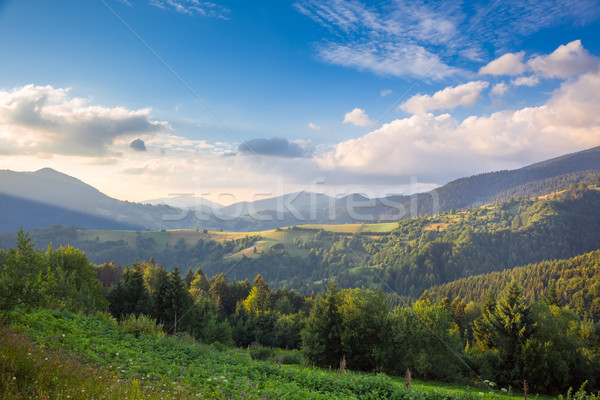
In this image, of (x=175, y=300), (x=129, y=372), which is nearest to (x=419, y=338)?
(x=129, y=372)

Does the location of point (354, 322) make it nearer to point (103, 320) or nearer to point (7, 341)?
point (103, 320)

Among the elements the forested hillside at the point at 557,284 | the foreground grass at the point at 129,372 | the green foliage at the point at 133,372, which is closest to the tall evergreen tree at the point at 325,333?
the green foliage at the point at 133,372

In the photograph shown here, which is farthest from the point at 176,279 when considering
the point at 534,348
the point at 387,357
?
the point at 534,348

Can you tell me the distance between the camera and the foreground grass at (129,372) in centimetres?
634

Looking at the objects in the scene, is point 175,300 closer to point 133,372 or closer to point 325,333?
point 325,333

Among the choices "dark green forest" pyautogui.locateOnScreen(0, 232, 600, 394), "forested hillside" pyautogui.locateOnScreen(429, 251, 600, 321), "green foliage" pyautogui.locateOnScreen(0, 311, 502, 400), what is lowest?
"forested hillside" pyautogui.locateOnScreen(429, 251, 600, 321)

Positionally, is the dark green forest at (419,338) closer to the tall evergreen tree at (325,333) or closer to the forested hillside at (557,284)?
the tall evergreen tree at (325,333)

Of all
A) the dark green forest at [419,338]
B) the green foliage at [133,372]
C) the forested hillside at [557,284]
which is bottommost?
the forested hillside at [557,284]

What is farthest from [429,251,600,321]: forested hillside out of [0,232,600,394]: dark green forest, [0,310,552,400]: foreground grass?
[0,310,552,400]: foreground grass

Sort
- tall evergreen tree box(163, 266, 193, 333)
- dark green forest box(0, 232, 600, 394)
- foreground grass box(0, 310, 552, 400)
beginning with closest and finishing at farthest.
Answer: foreground grass box(0, 310, 552, 400)
dark green forest box(0, 232, 600, 394)
tall evergreen tree box(163, 266, 193, 333)

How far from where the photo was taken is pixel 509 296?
32562 mm

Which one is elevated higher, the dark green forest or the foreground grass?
the foreground grass

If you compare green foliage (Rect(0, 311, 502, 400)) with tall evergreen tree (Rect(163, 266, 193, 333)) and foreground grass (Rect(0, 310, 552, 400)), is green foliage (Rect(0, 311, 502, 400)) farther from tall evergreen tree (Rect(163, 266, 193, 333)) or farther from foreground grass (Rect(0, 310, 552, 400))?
tall evergreen tree (Rect(163, 266, 193, 333))

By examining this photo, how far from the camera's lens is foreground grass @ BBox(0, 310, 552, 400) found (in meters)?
6.34
